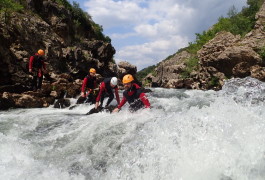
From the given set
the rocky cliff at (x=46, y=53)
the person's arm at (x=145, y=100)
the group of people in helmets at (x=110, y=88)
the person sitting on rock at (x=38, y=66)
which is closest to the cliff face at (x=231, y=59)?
the rocky cliff at (x=46, y=53)

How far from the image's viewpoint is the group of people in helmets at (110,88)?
24.2 ft

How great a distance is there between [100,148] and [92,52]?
21396mm

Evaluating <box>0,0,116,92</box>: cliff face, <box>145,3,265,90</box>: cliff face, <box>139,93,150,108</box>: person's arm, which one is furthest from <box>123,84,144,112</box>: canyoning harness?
<box>145,3,265,90</box>: cliff face

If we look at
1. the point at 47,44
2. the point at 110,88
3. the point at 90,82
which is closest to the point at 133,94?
the point at 110,88

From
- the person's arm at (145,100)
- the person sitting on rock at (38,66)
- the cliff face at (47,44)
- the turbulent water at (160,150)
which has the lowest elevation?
the turbulent water at (160,150)

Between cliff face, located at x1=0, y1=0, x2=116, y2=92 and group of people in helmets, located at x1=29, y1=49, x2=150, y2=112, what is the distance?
160cm

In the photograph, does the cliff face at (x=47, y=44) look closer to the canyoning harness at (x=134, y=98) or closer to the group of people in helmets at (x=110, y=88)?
the group of people in helmets at (x=110, y=88)

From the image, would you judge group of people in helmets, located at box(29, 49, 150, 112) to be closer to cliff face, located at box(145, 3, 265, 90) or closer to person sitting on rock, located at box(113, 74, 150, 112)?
person sitting on rock, located at box(113, 74, 150, 112)

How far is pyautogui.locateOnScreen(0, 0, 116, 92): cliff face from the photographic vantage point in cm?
1416

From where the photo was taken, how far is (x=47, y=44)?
60.4 ft

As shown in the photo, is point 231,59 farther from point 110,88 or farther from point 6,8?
point 6,8

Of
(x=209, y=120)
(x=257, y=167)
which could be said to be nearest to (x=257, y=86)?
(x=209, y=120)

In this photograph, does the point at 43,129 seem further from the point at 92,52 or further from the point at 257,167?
the point at 92,52

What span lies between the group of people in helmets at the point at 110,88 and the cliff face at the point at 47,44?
63.1 inches
